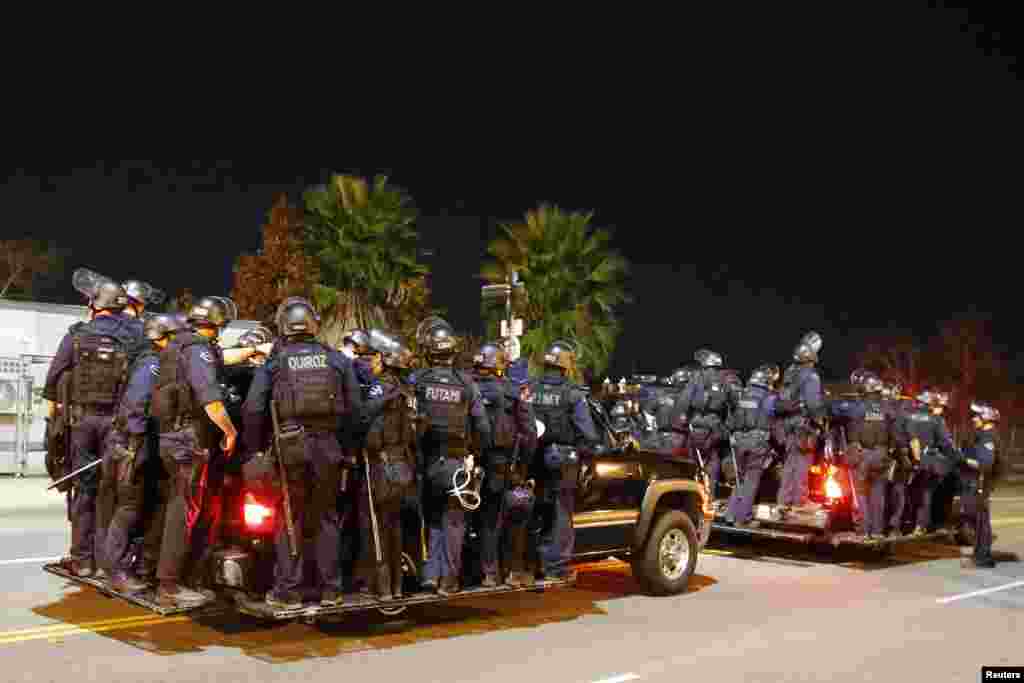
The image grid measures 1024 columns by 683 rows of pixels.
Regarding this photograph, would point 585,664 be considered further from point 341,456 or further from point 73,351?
point 73,351

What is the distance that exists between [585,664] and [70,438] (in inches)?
178

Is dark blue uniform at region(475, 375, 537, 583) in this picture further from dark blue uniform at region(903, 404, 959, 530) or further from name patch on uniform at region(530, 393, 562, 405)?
dark blue uniform at region(903, 404, 959, 530)

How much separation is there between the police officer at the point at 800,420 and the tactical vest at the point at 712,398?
75 centimetres

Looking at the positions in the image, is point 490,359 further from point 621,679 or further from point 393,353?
point 621,679

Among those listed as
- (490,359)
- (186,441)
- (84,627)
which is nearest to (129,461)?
(186,441)

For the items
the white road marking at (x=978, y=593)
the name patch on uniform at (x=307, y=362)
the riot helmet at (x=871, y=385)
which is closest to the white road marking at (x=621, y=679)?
the name patch on uniform at (x=307, y=362)

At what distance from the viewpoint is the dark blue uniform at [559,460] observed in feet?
29.6

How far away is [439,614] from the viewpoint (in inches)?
348

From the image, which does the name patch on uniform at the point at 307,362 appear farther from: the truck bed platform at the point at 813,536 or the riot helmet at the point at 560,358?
the truck bed platform at the point at 813,536

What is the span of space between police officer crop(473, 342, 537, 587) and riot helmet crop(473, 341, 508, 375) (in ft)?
0.06

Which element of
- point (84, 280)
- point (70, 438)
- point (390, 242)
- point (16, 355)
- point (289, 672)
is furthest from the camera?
point (390, 242)

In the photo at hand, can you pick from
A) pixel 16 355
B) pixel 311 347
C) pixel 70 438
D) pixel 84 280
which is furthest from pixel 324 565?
pixel 16 355

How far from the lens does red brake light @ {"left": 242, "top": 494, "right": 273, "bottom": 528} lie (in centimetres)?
717

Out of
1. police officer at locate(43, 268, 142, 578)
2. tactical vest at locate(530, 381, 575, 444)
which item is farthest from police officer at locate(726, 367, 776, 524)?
police officer at locate(43, 268, 142, 578)
